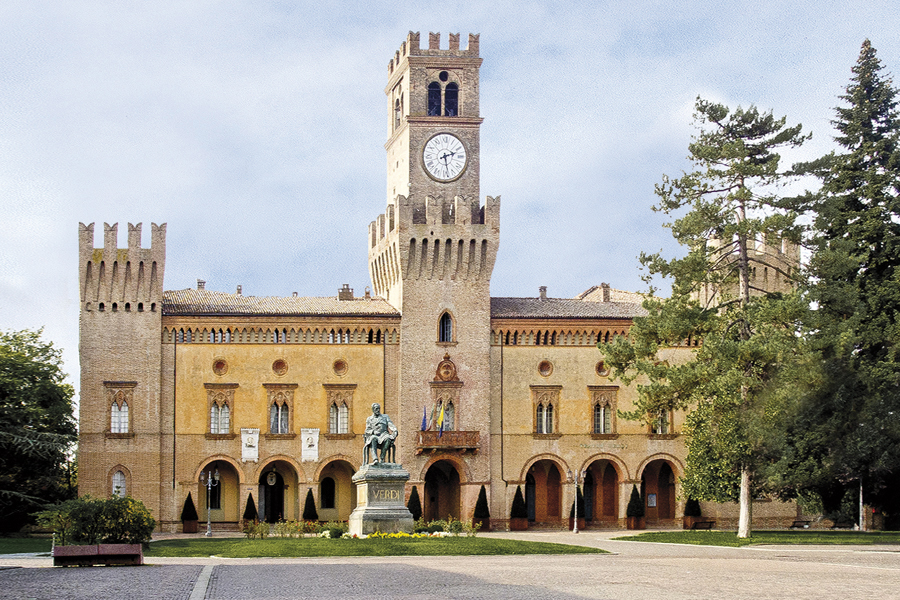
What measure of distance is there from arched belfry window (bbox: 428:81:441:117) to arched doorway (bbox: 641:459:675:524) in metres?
19.5

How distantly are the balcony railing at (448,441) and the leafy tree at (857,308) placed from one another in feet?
49.1

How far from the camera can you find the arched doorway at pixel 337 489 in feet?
195

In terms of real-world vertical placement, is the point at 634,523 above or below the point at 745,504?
below

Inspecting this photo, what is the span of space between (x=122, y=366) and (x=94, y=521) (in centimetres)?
2895

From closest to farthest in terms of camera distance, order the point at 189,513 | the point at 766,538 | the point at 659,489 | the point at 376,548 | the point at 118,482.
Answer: the point at 376,548, the point at 766,538, the point at 189,513, the point at 118,482, the point at 659,489

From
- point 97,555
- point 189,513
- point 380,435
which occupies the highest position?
point 380,435

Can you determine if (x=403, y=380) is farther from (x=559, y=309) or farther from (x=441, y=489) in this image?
(x=559, y=309)

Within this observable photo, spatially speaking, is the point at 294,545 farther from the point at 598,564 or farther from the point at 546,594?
the point at 546,594

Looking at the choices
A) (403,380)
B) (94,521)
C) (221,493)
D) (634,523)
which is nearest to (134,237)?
(221,493)

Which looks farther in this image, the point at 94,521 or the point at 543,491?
the point at 543,491

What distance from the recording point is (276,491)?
5959cm

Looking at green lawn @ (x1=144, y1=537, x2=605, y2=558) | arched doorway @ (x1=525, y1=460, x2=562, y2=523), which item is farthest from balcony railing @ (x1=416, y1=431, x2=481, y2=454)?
green lawn @ (x1=144, y1=537, x2=605, y2=558)

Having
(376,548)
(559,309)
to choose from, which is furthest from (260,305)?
(376,548)

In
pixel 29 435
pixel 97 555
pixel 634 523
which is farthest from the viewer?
pixel 634 523
